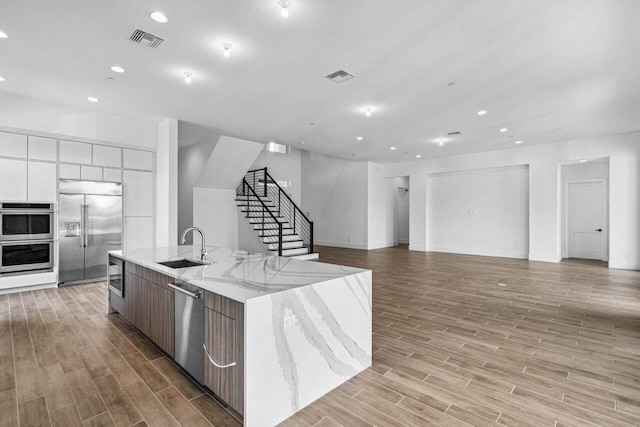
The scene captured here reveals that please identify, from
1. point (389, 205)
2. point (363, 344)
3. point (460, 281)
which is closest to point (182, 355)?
point (363, 344)

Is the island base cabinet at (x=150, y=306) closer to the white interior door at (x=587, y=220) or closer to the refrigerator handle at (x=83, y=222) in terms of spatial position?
the refrigerator handle at (x=83, y=222)

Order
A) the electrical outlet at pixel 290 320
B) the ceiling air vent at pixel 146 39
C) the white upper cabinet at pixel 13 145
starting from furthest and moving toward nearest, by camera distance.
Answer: the white upper cabinet at pixel 13 145, the ceiling air vent at pixel 146 39, the electrical outlet at pixel 290 320

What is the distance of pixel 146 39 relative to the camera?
Answer: 3.40 m

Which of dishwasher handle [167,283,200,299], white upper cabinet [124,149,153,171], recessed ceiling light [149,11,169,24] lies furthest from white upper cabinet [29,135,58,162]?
dishwasher handle [167,283,200,299]

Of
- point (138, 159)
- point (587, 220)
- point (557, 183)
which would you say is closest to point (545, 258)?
point (587, 220)

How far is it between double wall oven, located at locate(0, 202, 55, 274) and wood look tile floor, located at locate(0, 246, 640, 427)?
0.53 meters

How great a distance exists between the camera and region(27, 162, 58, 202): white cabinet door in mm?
5336

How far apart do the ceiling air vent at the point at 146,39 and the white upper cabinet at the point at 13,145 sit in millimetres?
3456

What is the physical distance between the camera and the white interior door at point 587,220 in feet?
28.3

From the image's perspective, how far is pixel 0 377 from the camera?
102 inches

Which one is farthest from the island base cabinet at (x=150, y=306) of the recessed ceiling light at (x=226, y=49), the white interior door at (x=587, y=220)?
the white interior door at (x=587, y=220)

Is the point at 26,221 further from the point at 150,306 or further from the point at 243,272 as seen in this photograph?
the point at 243,272

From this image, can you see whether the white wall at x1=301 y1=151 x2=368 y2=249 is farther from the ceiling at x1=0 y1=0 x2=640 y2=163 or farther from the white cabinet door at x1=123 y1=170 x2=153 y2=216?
the white cabinet door at x1=123 y1=170 x2=153 y2=216

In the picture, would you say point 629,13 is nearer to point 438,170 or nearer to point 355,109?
point 355,109
